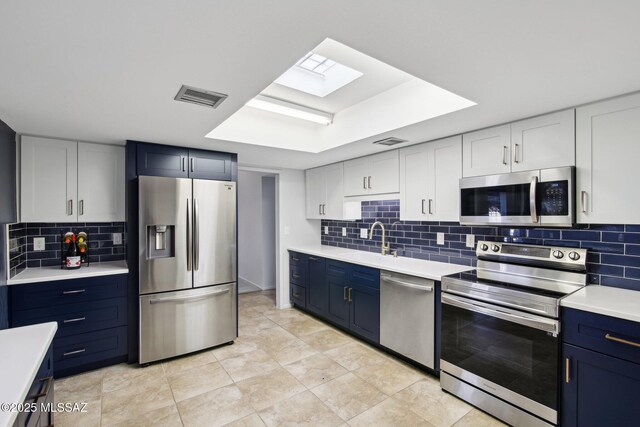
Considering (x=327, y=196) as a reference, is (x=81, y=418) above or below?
below

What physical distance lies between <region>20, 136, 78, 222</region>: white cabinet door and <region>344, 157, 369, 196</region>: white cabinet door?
291 cm

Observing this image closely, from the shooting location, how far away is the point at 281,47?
1.34 metres

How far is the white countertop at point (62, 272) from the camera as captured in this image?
261 cm

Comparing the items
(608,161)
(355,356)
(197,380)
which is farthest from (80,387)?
(608,161)

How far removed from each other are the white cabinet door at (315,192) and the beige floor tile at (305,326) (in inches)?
57.5

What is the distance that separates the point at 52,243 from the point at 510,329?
13.7 ft

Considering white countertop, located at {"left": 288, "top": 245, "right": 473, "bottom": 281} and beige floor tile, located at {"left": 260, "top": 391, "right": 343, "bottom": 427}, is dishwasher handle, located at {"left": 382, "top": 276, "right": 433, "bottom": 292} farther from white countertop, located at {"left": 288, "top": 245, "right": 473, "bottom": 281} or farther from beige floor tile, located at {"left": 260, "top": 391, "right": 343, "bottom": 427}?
beige floor tile, located at {"left": 260, "top": 391, "right": 343, "bottom": 427}

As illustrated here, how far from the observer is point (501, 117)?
2.29 meters

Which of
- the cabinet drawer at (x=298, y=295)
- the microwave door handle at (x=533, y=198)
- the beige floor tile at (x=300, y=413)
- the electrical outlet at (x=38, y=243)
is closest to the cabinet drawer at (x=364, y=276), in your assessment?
the cabinet drawer at (x=298, y=295)

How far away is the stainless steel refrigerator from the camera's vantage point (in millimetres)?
2957

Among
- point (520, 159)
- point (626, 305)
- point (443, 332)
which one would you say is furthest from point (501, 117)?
point (443, 332)

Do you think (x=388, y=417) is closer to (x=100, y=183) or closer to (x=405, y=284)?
(x=405, y=284)

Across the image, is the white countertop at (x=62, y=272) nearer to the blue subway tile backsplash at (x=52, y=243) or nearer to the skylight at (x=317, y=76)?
the blue subway tile backsplash at (x=52, y=243)

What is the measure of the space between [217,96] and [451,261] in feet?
8.61
